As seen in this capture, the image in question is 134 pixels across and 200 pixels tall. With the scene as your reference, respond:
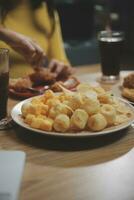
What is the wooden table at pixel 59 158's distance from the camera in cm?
72

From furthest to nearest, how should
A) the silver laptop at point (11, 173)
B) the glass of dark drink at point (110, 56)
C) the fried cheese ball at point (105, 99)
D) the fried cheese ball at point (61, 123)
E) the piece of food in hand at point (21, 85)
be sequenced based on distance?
the glass of dark drink at point (110, 56)
the piece of food in hand at point (21, 85)
the fried cheese ball at point (105, 99)
the fried cheese ball at point (61, 123)
the silver laptop at point (11, 173)

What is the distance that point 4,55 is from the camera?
1.06m

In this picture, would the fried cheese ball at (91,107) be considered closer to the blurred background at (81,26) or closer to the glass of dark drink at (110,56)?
the glass of dark drink at (110,56)

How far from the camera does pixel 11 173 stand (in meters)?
0.77

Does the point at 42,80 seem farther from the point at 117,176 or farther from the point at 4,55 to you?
the point at 117,176

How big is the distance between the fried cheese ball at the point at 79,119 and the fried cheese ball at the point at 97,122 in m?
0.01

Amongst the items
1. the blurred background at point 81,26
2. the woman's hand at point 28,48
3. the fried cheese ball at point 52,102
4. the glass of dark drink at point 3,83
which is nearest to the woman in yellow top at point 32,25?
the woman's hand at point 28,48

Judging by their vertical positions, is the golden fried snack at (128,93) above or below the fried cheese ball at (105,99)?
below

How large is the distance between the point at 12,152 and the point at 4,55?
313 mm

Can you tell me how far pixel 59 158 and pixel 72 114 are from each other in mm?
122

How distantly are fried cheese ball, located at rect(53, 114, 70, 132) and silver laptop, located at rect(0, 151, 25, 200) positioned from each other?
100mm

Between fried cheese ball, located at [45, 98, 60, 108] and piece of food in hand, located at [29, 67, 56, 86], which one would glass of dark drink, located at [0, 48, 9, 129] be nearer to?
fried cheese ball, located at [45, 98, 60, 108]

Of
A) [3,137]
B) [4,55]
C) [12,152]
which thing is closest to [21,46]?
[4,55]

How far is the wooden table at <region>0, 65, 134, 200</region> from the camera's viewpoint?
2.37 feet
